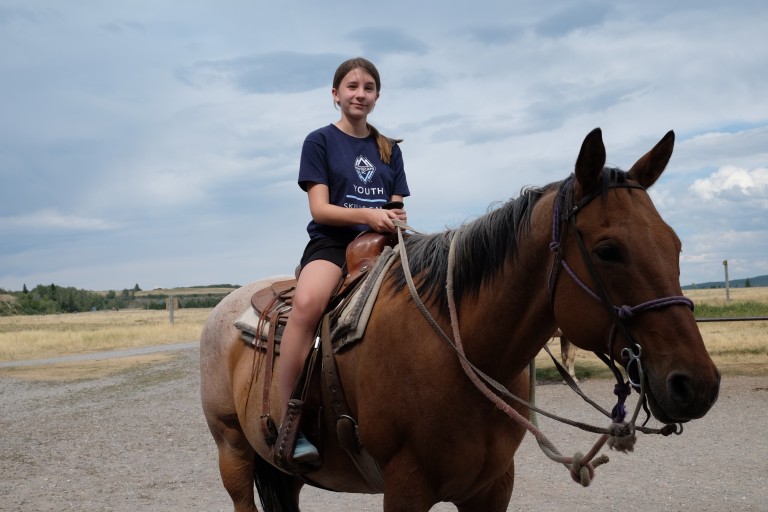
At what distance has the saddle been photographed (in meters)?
3.20

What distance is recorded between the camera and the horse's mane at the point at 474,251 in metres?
2.77

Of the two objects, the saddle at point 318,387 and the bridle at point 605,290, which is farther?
the saddle at point 318,387

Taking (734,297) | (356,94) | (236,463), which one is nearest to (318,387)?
(236,463)

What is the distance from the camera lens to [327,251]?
358cm

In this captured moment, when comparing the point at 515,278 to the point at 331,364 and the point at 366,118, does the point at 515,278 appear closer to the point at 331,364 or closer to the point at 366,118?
the point at 331,364

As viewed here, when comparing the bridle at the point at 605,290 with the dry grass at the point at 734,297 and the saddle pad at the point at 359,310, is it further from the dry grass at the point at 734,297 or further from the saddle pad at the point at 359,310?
the dry grass at the point at 734,297

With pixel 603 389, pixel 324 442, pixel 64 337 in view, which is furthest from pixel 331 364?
pixel 64 337

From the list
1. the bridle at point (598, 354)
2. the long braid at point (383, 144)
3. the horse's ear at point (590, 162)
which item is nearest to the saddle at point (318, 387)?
the bridle at point (598, 354)

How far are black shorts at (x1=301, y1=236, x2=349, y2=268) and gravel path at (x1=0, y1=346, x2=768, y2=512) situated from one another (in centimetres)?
364

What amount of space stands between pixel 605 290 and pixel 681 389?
390 millimetres

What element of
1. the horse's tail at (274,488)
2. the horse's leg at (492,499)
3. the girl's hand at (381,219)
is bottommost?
the horse's tail at (274,488)

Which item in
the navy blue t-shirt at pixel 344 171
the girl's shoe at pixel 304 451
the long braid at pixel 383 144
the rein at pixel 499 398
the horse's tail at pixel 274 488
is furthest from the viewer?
the horse's tail at pixel 274 488

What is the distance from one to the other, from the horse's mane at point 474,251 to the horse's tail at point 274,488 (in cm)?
196

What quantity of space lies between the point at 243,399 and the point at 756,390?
1134 cm
